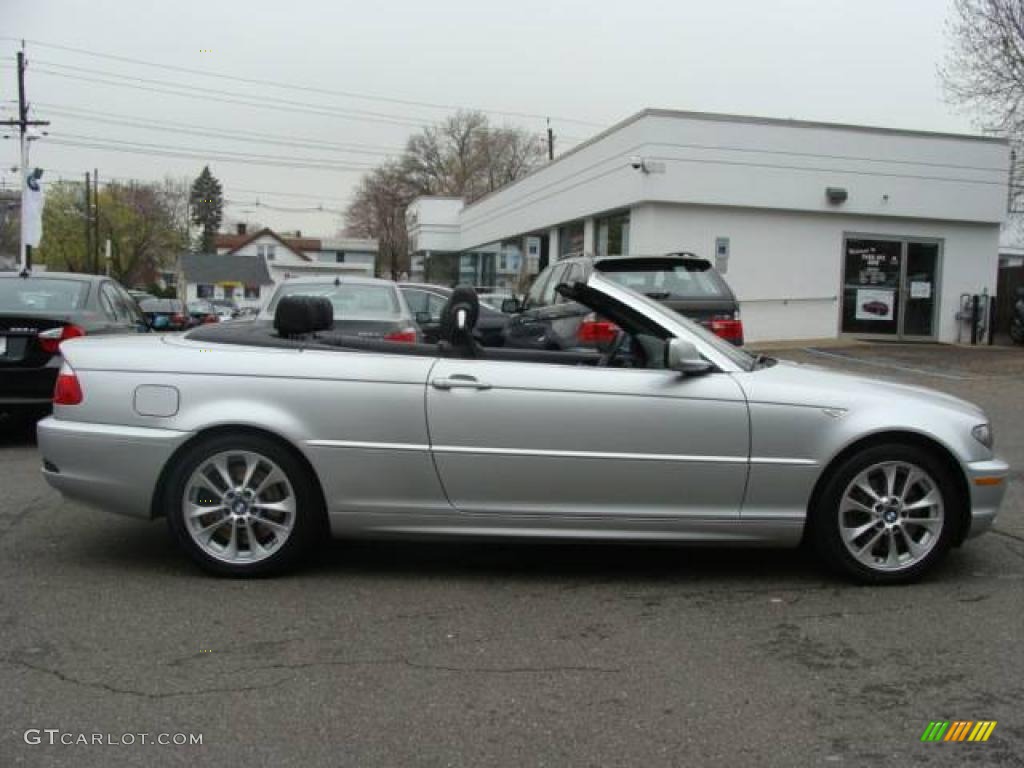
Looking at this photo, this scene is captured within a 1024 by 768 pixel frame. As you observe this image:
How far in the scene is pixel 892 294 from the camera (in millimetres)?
21922

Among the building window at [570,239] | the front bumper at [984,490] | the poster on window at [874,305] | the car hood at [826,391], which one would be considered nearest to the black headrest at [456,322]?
the car hood at [826,391]

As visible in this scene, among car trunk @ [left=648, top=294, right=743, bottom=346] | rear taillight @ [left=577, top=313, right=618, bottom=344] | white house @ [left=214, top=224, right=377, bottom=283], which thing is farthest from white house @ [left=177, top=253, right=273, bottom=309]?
rear taillight @ [left=577, top=313, right=618, bottom=344]

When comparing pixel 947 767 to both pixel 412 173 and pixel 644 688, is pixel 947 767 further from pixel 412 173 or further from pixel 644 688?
pixel 412 173

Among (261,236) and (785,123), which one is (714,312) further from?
(261,236)

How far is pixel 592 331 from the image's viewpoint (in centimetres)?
808

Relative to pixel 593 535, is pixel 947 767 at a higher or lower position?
lower

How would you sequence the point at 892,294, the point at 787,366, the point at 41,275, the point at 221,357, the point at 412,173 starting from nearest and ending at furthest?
the point at 221,357 → the point at 787,366 → the point at 41,275 → the point at 892,294 → the point at 412,173

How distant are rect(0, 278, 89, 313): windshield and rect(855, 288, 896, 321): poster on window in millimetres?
17244

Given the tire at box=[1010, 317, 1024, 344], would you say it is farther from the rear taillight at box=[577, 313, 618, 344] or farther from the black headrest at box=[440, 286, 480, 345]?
the black headrest at box=[440, 286, 480, 345]

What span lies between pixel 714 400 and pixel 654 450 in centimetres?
38

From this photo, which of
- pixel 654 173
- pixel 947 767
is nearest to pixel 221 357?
pixel 947 767

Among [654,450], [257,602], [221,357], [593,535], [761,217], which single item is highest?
[761,217]

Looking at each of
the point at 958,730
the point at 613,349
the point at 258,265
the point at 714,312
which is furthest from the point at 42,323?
the point at 258,265

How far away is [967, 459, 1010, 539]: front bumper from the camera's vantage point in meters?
4.70
